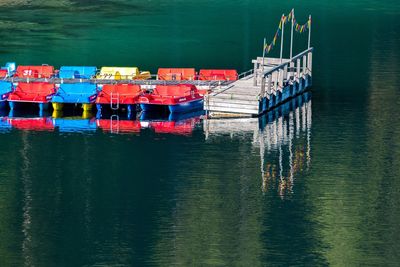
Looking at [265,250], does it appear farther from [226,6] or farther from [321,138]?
[226,6]

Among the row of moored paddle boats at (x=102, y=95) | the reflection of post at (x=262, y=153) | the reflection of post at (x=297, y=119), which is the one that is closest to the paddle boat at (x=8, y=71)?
the row of moored paddle boats at (x=102, y=95)

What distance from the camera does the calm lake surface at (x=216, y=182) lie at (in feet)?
236

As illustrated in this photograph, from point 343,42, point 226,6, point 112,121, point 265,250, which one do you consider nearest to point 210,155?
point 112,121

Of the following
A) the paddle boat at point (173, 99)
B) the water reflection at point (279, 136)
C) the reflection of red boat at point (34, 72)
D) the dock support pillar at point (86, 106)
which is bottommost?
the water reflection at point (279, 136)

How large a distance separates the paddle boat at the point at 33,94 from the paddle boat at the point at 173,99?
8127 millimetres

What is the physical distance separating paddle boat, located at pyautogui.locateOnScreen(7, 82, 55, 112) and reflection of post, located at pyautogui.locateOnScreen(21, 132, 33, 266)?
8.69 meters

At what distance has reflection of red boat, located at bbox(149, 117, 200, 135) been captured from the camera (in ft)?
334

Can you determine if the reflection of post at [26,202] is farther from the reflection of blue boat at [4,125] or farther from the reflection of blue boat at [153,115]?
the reflection of blue boat at [153,115]

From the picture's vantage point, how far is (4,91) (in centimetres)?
11156

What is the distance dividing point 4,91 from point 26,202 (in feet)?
104

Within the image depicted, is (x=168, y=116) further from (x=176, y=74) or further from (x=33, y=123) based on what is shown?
(x=176, y=74)

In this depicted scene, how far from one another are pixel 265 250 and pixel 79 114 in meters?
40.8

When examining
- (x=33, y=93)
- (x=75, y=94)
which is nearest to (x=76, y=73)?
(x=33, y=93)

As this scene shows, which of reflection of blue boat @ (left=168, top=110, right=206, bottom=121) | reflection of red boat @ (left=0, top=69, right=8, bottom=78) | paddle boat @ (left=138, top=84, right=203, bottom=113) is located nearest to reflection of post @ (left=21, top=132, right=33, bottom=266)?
Answer: paddle boat @ (left=138, top=84, right=203, bottom=113)
